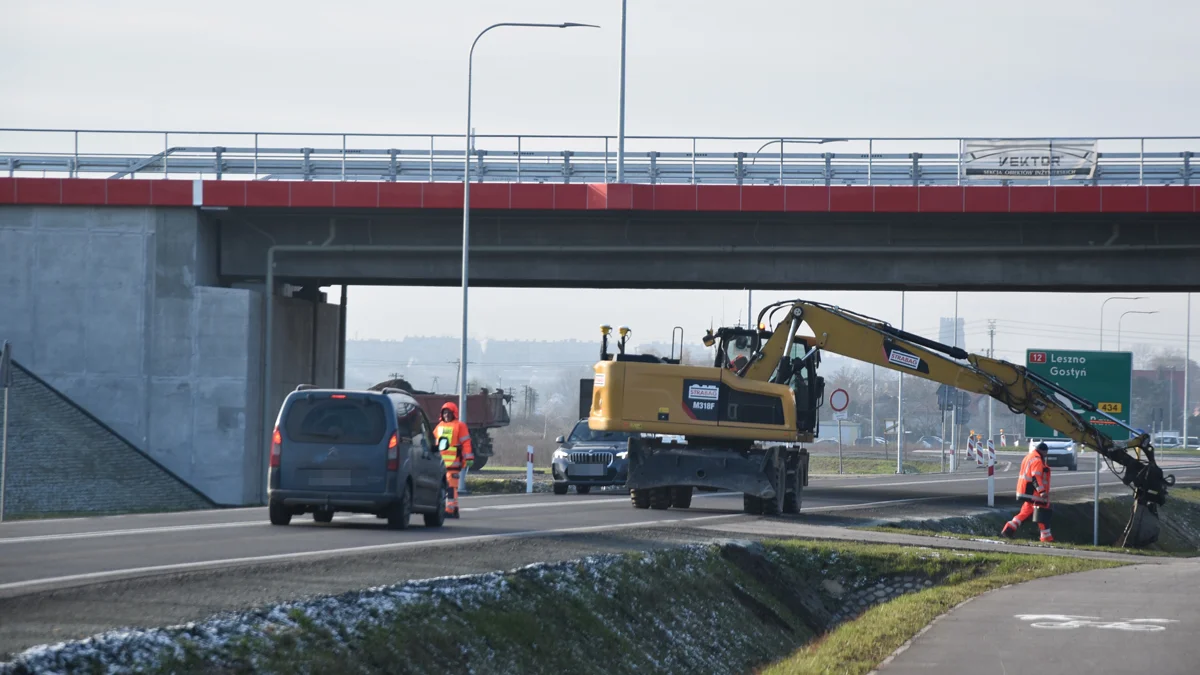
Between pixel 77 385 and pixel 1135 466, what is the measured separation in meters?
22.3

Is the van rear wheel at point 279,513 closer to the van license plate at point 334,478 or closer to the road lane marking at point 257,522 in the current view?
the road lane marking at point 257,522

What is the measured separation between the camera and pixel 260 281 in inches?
1369

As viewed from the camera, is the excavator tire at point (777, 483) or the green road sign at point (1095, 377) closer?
the excavator tire at point (777, 483)

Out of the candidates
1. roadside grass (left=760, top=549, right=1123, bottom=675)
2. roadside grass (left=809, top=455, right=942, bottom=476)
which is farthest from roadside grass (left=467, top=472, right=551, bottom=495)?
roadside grass (left=809, top=455, right=942, bottom=476)

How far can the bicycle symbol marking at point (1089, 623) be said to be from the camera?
36.2 ft

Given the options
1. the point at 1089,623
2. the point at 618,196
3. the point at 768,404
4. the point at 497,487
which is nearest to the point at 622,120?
the point at 618,196

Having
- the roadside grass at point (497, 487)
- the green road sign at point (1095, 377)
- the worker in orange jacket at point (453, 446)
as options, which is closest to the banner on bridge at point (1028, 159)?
the green road sign at point (1095, 377)

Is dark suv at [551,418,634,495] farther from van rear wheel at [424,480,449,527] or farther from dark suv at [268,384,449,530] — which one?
dark suv at [268,384,449,530]

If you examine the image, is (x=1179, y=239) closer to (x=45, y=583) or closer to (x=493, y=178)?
(x=493, y=178)

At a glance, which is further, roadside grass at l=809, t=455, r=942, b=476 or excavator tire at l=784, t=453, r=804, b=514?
roadside grass at l=809, t=455, r=942, b=476

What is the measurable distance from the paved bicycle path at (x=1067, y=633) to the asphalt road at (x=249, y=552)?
393cm

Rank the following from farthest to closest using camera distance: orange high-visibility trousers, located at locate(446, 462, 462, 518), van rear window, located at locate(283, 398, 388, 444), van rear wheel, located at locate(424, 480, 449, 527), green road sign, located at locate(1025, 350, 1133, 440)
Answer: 1. green road sign, located at locate(1025, 350, 1133, 440)
2. orange high-visibility trousers, located at locate(446, 462, 462, 518)
3. van rear wheel, located at locate(424, 480, 449, 527)
4. van rear window, located at locate(283, 398, 388, 444)

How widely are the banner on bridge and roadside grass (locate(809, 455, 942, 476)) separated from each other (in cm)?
2665

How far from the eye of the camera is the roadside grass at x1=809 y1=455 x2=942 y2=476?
62.6m
